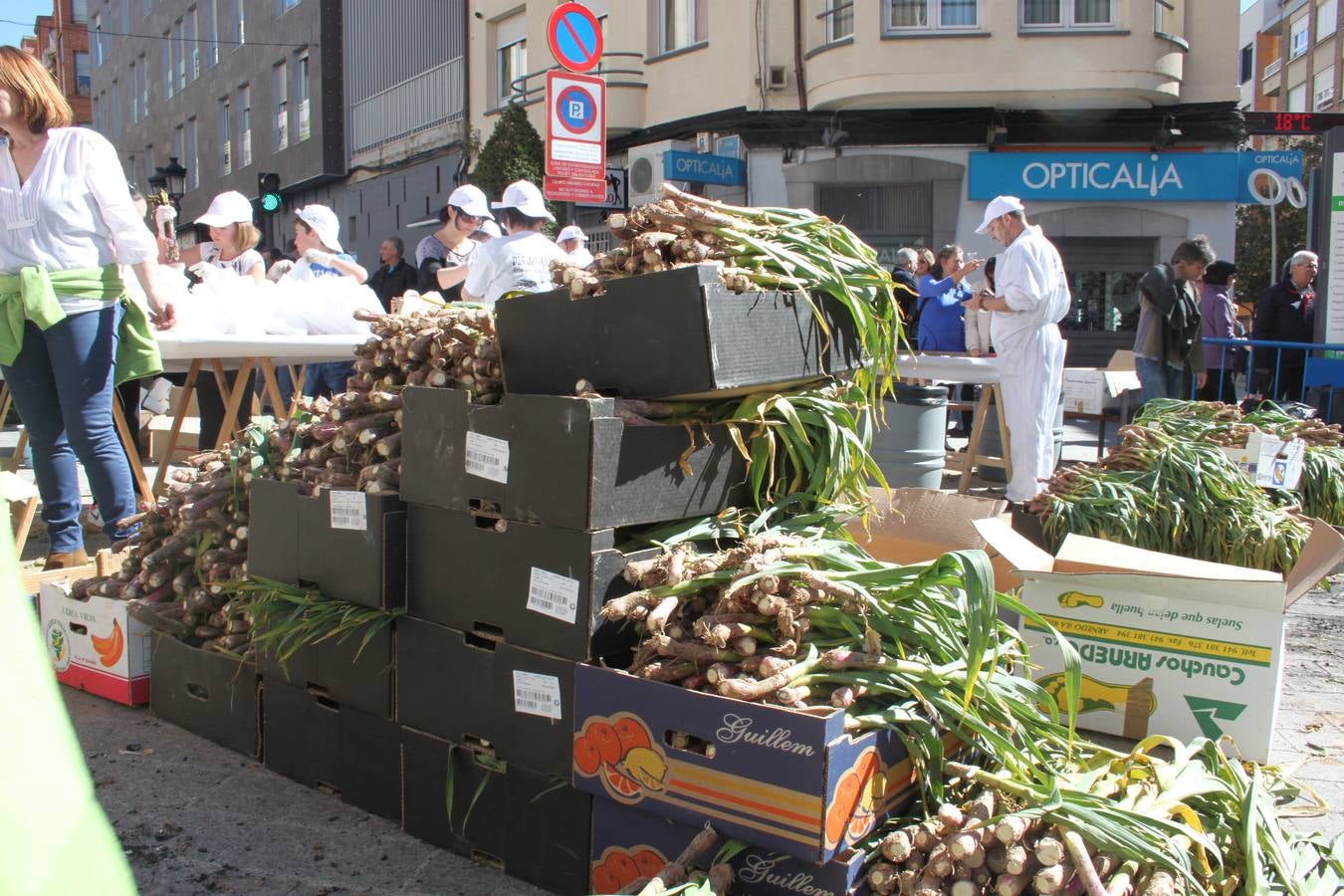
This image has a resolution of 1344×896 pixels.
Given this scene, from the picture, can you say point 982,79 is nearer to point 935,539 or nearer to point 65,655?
point 935,539

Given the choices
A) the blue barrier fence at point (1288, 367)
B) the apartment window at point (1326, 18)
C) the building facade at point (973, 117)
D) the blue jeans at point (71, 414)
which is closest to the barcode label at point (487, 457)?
the blue jeans at point (71, 414)

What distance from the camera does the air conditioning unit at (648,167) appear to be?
1656cm

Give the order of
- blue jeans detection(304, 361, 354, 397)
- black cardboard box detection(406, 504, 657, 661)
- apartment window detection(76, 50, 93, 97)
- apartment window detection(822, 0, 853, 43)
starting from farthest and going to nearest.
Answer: apartment window detection(76, 50, 93, 97)
apartment window detection(822, 0, 853, 43)
blue jeans detection(304, 361, 354, 397)
black cardboard box detection(406, 504, 657, 661)

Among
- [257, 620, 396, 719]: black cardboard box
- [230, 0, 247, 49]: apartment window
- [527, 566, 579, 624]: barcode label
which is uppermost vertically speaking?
[230, 0, 247, 49]: apartment window

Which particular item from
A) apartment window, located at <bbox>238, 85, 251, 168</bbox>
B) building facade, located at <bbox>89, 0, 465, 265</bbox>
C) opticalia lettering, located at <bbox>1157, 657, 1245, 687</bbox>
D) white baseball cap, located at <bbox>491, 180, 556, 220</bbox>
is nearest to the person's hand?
white baseball cap, located at <bbox>491, 180, 556, 220</bbox>

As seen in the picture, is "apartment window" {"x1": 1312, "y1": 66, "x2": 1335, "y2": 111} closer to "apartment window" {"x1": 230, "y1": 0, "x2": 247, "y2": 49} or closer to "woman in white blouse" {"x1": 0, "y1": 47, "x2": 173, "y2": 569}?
"apartment window" {"x1": 230, "y1": 0, "x2": 247, "y2": 49}

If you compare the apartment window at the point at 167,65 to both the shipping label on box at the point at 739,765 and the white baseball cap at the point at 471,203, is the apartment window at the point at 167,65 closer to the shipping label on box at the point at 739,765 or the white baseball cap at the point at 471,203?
the white baseball cap at the point at 471,203

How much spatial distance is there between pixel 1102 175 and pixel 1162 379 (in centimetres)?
862

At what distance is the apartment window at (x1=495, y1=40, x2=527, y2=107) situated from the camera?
67.3 feet

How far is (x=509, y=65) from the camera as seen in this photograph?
20.8 meters

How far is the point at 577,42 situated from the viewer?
1020cm

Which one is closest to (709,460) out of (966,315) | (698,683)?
(698,683)

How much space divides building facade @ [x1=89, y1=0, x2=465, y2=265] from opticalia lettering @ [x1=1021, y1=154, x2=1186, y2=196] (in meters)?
10.9

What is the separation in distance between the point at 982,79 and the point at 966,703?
1521cm
